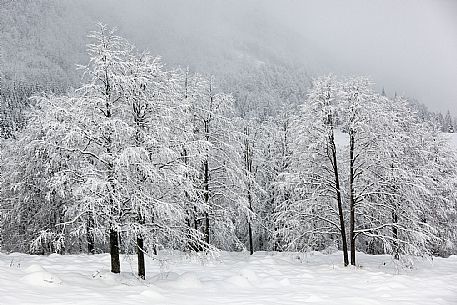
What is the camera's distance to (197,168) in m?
19.8

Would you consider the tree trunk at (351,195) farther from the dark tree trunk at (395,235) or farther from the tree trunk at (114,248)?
the tree trunk at (114,248)

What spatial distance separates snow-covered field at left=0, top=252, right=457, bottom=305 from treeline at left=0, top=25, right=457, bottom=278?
50.5 inches

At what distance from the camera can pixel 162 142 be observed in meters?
13.5

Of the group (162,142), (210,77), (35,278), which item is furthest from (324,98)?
(35,278)

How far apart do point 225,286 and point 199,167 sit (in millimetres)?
7812

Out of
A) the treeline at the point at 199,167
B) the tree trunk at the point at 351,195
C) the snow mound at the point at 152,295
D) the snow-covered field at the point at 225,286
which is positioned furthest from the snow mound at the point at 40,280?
the tree trunk at the point at 351,195

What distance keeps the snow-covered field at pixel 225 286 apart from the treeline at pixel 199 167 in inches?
50.5

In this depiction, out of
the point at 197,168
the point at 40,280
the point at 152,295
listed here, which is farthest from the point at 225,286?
the point at 197,168

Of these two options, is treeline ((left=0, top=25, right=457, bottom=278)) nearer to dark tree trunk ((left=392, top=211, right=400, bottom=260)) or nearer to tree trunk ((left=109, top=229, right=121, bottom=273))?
tree trunk ((left=109, top=229, right=121, bottom=273))

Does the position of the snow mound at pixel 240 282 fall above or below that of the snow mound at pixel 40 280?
below

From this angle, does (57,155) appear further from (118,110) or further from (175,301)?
(175,301)

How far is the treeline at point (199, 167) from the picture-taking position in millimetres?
12500

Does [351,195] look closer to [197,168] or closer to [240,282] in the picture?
[240,282]

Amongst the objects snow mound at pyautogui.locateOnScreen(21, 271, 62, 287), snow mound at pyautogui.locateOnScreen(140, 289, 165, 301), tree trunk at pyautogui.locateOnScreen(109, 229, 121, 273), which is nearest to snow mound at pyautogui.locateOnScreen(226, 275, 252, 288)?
tree trunk at pyautogui.locateOnScreen(109, 229, 121, 273)
